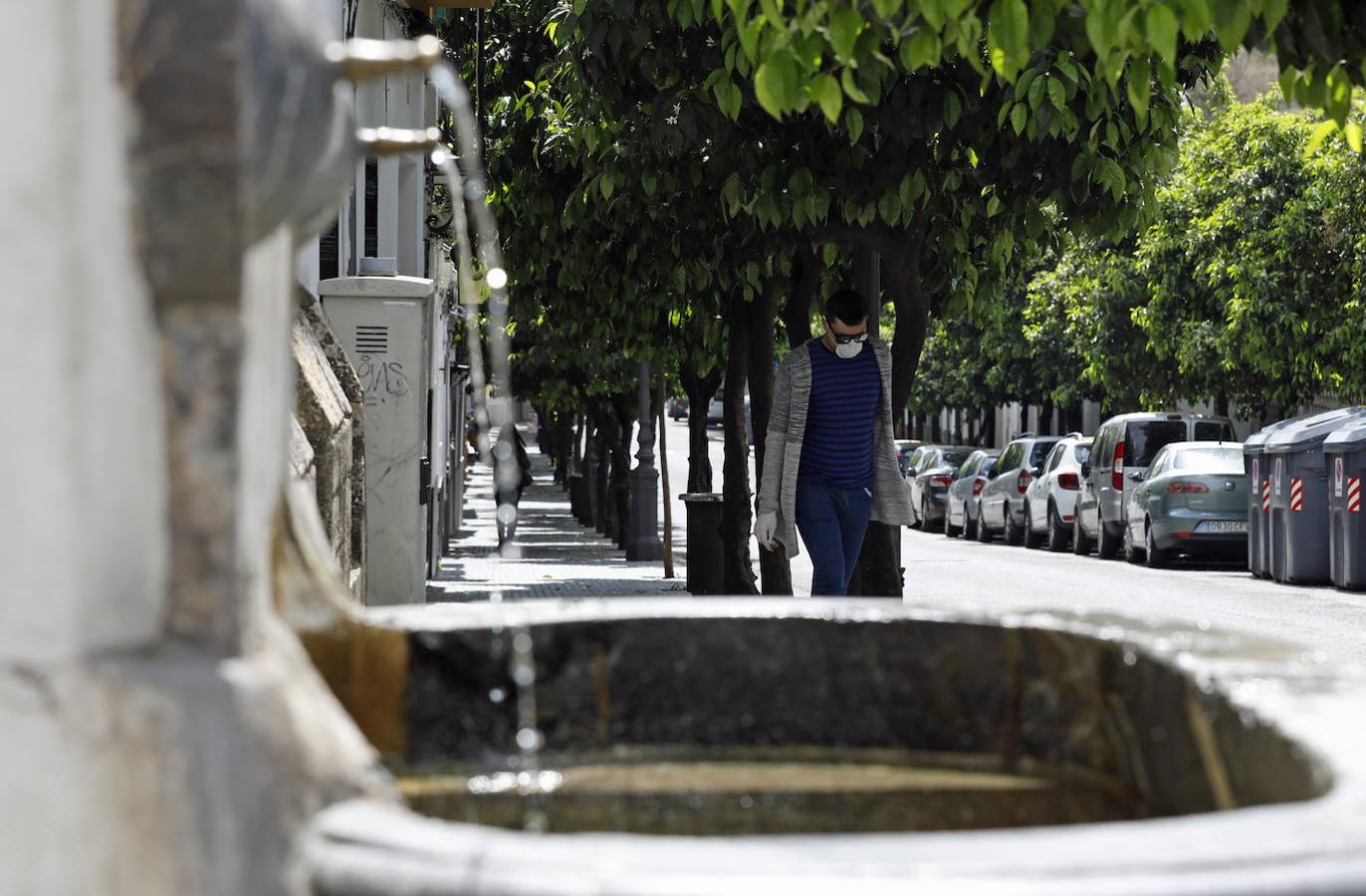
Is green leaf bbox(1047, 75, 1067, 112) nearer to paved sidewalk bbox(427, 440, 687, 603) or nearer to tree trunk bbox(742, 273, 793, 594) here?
tree trunk bbox(742, 273, 793, 594)

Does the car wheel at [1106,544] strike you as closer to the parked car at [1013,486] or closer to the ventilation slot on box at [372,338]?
the parked car at [1013,486]

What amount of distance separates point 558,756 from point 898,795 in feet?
1.79

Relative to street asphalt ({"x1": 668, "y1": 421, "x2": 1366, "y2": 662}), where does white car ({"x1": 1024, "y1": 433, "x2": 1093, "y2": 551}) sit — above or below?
above

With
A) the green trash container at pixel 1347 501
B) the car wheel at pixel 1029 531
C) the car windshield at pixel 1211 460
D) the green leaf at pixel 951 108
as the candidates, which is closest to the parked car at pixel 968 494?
the car wheel at pixel 1029 531

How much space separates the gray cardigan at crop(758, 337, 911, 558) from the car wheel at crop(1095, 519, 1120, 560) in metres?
19.4

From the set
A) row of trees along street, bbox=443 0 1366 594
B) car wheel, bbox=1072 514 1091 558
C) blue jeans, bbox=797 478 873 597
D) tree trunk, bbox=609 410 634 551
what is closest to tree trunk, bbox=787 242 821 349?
row of trees along street, bbox=443 0 1366 594

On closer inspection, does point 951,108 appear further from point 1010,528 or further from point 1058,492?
point 1010,528

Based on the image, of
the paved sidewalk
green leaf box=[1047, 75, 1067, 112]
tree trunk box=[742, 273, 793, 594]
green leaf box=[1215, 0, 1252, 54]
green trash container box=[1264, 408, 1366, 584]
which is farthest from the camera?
green trash container box=[1264, 408, 1366, 584]

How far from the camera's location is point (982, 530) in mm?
36375

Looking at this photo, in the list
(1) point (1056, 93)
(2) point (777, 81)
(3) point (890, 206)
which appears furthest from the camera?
(3) point (890, 206)

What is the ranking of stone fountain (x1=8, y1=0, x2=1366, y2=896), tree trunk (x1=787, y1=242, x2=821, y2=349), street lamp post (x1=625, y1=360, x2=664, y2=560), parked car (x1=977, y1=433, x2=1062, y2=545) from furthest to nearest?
parked car (x1=977, y1=433, x2=1062, y2=545) < street lamp post (x1=625, y1=360, x2=664, y2=560) < tree trunk (x1=787, y1=242, x2=821, y2=349) < stone fountain (x1=8, y1=0, x2=1366, y2=896)

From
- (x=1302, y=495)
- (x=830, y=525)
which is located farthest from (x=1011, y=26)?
(x=1302, y=495)

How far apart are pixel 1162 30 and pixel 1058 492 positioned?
2747 centimetres

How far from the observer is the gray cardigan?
968cm
